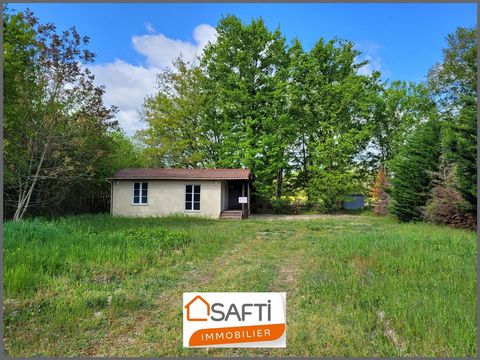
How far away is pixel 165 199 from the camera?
17203 mm

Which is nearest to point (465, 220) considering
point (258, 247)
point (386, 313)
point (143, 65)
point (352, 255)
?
point (352, 255)

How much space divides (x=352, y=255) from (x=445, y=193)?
786 cm

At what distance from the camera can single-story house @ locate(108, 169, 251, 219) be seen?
56.0 feet

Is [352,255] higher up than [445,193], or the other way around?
[445,193]

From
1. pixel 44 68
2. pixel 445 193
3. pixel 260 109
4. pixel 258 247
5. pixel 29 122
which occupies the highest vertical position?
pixel 260 109

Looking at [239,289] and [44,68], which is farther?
[44,68]

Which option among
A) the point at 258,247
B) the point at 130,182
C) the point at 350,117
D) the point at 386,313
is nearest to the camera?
the point at 386,313

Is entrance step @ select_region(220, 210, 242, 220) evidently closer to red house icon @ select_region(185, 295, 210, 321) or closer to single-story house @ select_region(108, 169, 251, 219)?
single-story house @ select_region(108, 169, 251, 219)

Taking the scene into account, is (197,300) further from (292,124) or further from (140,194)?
(292,124)

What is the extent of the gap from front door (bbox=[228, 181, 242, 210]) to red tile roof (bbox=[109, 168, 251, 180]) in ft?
8.56

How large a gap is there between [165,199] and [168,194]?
0.34 metres

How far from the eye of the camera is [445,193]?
11508 mm

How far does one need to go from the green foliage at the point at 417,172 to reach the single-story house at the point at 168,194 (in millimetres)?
8068

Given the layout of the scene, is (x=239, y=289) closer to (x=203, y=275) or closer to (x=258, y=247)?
(x=203, y=275)
